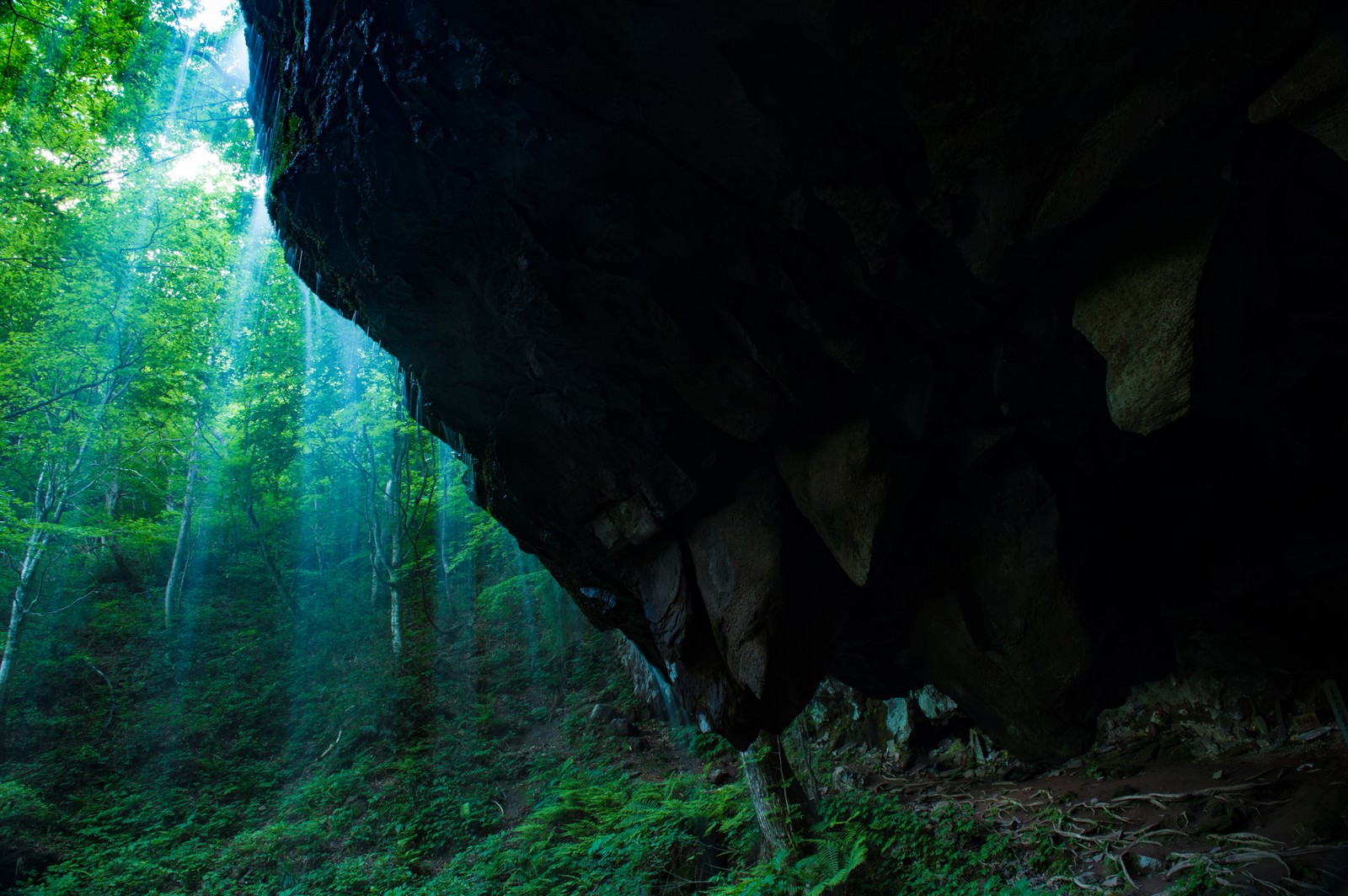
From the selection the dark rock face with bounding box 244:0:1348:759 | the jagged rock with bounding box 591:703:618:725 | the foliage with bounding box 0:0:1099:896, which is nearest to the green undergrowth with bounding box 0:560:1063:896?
the foliage with bounding box 0:0:1099:896

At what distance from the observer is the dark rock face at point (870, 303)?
115 inches

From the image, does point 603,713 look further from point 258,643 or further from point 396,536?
point 258,643

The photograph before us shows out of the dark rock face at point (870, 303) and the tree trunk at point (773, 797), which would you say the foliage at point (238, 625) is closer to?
the tree trunk at point (773, 797)

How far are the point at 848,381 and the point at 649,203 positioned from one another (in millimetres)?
2068

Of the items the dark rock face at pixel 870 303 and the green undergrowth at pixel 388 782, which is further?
the green undergrowth at pixel 388 782

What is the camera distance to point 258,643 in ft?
56.0

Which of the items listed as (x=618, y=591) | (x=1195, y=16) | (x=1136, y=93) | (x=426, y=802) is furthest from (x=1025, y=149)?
(x=426, y=802)

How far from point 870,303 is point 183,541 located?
68.0 feet

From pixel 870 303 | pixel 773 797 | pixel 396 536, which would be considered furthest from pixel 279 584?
pixel 870 303

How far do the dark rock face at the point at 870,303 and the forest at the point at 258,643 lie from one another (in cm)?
214

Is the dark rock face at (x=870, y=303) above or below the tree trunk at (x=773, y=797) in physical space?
above

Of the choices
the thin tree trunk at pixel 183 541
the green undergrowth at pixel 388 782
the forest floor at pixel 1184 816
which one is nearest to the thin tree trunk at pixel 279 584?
the green undergrowth at pixel 388 782

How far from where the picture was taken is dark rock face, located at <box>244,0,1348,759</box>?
9.61ft

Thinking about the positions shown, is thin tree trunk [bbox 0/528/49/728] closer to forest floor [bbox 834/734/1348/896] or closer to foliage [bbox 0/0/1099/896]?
foliage [bbox 0/0/1099/896]
